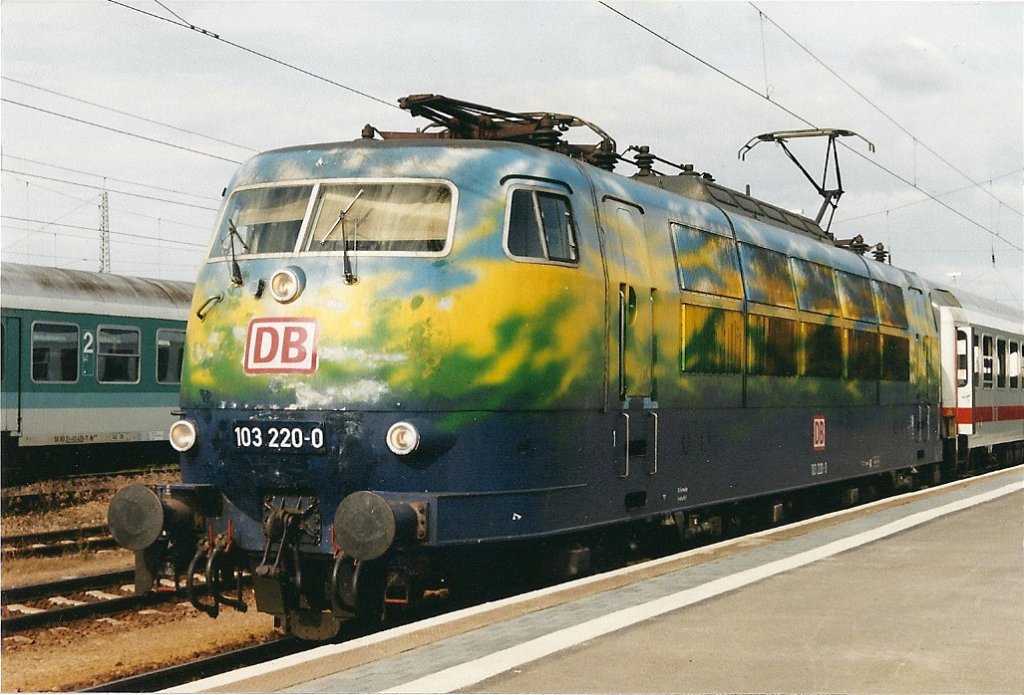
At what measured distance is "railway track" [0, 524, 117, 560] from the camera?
1486cm

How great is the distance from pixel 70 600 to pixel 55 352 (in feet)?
32.7

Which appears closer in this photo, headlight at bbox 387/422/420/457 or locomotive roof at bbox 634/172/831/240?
headlight at bbox 387/422/420/457

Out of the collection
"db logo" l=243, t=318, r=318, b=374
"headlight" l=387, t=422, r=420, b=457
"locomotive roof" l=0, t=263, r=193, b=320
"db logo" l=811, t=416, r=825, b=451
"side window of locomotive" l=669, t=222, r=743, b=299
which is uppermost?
"locomotive roof" l=0, t=263, r=193, b=320

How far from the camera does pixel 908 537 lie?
1196cm

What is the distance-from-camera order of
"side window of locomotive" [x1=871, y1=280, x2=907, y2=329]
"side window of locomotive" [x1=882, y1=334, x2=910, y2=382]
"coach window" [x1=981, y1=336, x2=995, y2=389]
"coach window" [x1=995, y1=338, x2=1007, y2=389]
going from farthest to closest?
"coach window" [x1=995, y1=338, x2=1007, y2=389]
"coach window" [x1=981, y1=336, x2=995, y2=389]
"side window of locomotive" [x1=871, y1=280, x2=907, y2=329]
"side window of locomotive" [x1=882, y1=334, x2=910, y2=382]

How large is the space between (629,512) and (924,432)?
11254mm

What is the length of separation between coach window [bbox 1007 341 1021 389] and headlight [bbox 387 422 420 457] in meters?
22.2

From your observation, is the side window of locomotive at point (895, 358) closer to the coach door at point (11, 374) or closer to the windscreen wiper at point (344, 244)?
the windscreen wiper at point (344, 244)

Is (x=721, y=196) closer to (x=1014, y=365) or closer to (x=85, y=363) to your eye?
(x=85, y=363)

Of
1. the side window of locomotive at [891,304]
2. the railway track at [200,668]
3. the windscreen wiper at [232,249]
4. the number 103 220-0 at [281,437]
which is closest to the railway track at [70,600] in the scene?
the railway track at [200,668]

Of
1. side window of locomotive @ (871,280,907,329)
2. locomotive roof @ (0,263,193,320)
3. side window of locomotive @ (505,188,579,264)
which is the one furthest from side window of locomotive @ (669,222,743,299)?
locomotive roof @ (0,263,193,320)

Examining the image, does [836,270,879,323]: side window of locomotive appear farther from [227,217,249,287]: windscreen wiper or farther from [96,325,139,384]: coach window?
[96,325,139,384]: coach window

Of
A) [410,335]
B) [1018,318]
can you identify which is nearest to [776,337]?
[410,335]

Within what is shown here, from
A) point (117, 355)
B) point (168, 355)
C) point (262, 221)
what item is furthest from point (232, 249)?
point (168, 355)
